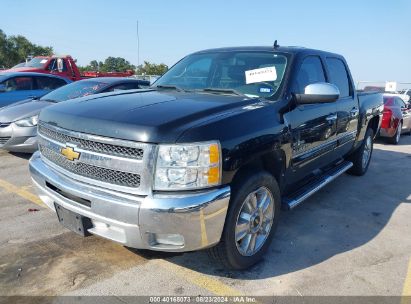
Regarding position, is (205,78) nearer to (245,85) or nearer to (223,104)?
(245,85)

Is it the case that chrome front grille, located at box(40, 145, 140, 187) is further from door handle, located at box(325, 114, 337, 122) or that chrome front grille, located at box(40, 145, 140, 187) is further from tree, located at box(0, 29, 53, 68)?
tree, located at box(0, 29, 53, 68)

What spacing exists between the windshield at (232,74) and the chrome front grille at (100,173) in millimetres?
1514

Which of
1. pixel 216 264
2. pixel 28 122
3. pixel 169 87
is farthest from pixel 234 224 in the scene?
pixel 28 122

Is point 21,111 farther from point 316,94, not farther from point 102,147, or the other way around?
point 316,94

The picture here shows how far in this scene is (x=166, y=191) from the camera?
256cm

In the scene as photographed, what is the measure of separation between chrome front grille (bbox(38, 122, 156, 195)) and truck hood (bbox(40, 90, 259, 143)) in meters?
0.06

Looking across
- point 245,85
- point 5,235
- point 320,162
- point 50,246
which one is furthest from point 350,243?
point 5,235

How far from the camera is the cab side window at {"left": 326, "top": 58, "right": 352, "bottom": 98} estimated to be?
493 centimetres

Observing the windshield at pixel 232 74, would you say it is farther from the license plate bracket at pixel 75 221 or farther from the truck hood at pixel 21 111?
the truck hood at pixel 21 111

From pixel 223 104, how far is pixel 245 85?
2.36ft

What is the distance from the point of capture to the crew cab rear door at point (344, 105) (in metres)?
4.79

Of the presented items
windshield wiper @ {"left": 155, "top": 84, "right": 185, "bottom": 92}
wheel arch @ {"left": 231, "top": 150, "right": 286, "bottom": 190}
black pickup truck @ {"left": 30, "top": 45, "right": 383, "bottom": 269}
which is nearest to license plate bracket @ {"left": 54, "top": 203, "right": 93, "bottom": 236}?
black pickup truck @ {"left": 30, "top": 45, "right": 383, "bottom": 269}

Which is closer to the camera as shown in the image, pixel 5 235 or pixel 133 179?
pixel 133 179

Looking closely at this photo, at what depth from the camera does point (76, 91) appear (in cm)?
735
